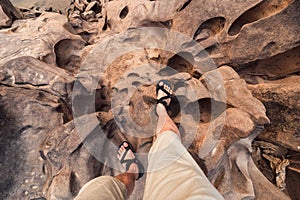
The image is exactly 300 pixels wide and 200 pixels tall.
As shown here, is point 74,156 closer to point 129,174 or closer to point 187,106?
point 129,174

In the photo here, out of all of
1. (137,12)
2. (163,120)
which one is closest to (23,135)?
(163,120)

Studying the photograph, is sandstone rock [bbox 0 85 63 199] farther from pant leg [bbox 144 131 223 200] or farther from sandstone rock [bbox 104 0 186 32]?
sandstone rock [bbox 104 0 186 32]

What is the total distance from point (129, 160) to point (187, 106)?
102cm

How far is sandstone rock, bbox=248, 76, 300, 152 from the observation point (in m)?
2.26

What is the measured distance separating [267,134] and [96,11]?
5.33m

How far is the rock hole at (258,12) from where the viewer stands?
7.26 ft

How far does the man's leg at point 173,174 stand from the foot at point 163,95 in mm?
254

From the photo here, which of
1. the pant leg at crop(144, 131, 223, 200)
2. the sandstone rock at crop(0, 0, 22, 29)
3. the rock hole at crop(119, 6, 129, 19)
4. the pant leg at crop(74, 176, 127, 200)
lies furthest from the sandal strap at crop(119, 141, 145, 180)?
the sandstone rock at crop(0, 0, 22, 29)

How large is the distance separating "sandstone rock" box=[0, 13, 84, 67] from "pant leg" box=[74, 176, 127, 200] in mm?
2110

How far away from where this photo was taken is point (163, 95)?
95.2 inches

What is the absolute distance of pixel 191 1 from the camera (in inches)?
106

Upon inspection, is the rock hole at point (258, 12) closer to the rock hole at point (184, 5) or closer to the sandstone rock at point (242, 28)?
the sandstone rock at point (242, 28)

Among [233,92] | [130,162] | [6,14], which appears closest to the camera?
[233,92]

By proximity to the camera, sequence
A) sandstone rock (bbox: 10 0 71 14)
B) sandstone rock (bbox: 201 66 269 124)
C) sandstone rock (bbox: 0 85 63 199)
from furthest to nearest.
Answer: sandstone rock (bbox: 10 0 71 14)
sandstone rock (bbox: 0 85 63 199)
sandstone rock (bbox: 201 66 269 124)
